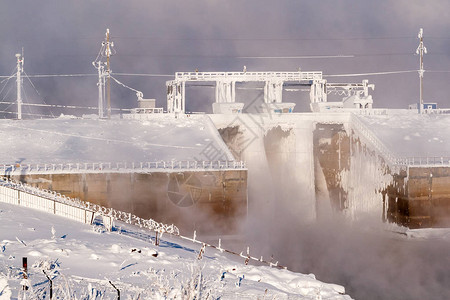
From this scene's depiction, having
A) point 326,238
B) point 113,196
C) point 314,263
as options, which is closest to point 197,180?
point 113,196

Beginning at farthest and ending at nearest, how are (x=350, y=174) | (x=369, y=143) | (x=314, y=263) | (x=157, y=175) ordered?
(x=350, y=174), (x=369, y=143), (x=157, y=175), (x=314, y=263)

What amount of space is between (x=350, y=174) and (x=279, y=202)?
8.29 m

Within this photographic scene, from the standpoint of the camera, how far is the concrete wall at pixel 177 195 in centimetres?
4200

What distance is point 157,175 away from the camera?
42969 mm

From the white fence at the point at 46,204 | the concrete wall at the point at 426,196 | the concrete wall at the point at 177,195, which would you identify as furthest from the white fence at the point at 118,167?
the concrete wall at the point at 426,196

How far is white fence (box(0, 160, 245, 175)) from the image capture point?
40969 millimetres

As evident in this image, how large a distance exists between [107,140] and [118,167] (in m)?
8.40

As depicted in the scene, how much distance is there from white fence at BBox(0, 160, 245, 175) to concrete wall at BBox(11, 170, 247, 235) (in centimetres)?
42

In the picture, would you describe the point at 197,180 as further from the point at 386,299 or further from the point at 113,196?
the point at 386,299

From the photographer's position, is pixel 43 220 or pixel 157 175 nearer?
pixel 43 220

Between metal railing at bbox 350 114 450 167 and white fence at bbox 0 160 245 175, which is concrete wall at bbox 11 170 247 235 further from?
metal railing at bbox 350 114 450 167

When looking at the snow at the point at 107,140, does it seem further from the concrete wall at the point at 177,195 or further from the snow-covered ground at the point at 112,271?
A: the snow-covered ground at the point at 112,271

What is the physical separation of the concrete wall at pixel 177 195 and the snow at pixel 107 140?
3.40 m

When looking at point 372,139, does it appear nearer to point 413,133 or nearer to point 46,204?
point 413,133
